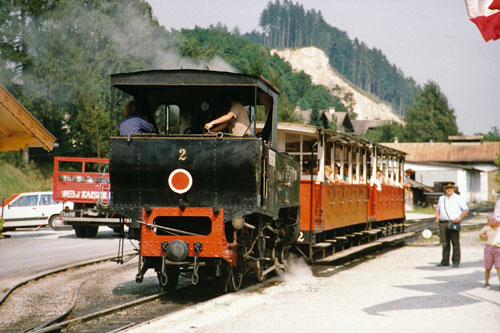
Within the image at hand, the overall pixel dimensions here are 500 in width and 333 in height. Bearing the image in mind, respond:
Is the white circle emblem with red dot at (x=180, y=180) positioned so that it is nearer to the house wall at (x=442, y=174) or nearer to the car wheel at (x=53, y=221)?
the car wheel at (x=53, y=221)

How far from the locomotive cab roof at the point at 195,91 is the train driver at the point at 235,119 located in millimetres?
107

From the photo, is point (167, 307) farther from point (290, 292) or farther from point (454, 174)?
point (454, 174)

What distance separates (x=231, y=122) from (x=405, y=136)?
108471mm

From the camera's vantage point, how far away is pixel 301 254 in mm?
13898

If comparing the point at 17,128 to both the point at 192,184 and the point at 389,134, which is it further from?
the point at 389,134

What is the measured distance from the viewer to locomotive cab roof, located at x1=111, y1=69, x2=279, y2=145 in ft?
30.0

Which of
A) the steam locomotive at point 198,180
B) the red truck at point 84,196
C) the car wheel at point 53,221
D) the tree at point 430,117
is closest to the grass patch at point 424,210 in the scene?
the car wheel at point 53,221

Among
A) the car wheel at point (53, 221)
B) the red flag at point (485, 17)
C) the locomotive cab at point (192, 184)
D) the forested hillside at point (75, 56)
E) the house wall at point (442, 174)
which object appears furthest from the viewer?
the house wall at point (442, 174)

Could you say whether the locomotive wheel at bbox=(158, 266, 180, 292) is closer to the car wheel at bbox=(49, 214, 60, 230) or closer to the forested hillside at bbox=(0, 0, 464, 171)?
the car wheel at bbox=(49, 214, 60, 230)

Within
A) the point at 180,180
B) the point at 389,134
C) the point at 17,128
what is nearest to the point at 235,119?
the point at 180,180

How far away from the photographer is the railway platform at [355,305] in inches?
287

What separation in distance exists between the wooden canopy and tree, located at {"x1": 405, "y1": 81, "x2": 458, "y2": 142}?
343ft

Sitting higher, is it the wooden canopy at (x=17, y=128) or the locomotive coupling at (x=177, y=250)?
the wooden canopy at (x=17, y=128)

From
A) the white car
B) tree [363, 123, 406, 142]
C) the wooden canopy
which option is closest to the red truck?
the white car
